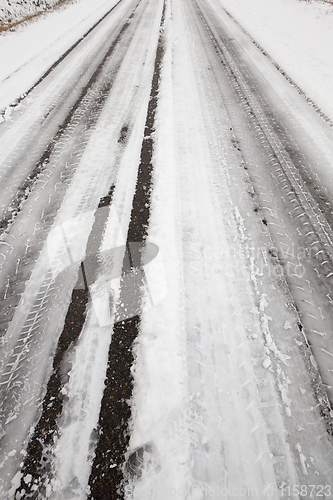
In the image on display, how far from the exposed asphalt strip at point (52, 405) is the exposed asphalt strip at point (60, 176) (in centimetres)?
83

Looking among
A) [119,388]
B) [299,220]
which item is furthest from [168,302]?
[299,220]

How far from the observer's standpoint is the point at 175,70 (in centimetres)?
880

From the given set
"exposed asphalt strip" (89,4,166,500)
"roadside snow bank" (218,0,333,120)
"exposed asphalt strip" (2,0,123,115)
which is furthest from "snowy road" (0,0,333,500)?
"roadside snow bank" (218,0,333,120)

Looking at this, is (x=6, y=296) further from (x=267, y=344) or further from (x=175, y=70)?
(x=175, y=70)

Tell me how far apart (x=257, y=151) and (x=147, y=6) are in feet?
58.2

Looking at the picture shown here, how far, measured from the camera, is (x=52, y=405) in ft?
8.70

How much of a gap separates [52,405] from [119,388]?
713 mm

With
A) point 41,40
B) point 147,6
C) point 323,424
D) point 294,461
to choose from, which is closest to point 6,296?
point 294,461

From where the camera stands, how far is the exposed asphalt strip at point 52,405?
229 centimetres

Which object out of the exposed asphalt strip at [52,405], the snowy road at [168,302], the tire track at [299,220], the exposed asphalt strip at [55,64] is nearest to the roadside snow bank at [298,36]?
the snowy road at [168,302]

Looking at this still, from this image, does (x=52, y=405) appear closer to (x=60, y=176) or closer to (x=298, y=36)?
(x=60, y=176)

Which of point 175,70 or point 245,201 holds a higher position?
point 175,70

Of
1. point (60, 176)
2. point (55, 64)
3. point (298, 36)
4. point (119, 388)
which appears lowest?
point (119, 388)

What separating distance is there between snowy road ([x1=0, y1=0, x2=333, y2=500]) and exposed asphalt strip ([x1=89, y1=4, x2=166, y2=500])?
14 millimetres
